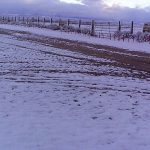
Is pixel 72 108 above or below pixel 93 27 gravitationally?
below

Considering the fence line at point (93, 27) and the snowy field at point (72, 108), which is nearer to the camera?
the snowy field at point (72, 108)

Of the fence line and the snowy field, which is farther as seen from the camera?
the fence line

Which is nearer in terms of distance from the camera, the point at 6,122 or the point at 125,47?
the point at 6,122

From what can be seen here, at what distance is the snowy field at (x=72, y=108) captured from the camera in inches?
291

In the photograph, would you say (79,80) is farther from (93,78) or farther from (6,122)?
(6,122)

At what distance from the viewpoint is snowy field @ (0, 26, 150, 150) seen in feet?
24.2

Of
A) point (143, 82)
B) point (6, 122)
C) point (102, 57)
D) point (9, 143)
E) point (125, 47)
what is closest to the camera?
point (9, 143)

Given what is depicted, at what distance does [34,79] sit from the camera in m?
13.6

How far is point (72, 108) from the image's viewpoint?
9.61m

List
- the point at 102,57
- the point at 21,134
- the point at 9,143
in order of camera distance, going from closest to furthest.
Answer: the point at 9,143 → the point at 21,134 → the point at 102,57

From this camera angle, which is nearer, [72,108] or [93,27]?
[72,108]

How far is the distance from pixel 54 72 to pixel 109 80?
85.3 inches

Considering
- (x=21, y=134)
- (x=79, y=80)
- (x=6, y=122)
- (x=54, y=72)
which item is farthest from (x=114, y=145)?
(x=54, y=72)

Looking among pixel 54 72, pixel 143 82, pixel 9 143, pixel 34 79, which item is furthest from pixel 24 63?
pixel 9 143
